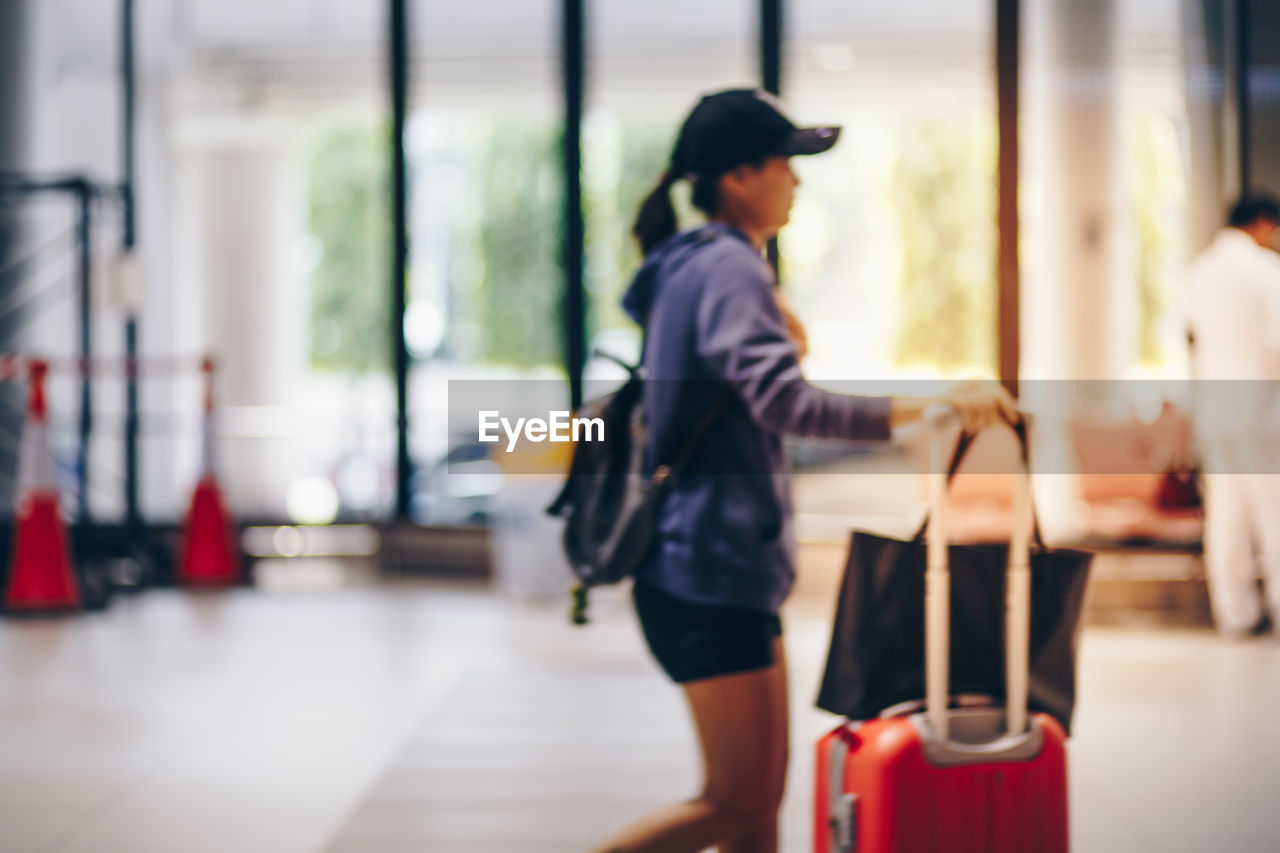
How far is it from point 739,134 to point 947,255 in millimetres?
5719

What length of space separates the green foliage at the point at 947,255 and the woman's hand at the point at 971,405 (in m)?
5.62

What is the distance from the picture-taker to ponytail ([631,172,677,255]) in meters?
1.90

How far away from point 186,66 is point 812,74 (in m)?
5.32

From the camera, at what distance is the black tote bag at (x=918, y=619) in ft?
5.38

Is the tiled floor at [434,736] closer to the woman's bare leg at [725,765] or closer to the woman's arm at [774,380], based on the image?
the woman's bare leg at [725,765]

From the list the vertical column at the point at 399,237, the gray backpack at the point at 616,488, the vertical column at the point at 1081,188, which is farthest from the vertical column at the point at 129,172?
the gray backpack at the point at 616,488

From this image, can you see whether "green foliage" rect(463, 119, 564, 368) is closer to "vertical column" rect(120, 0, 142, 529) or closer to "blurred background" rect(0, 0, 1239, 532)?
"blurred background" rect(0, 0, 1239, 532)

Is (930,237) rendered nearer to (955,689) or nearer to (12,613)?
(12,613)

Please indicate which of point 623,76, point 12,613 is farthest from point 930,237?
point 12,613

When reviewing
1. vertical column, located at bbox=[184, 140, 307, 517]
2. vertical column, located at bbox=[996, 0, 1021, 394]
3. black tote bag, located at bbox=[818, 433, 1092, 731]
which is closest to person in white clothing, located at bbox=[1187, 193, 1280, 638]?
vertical column, located at bbox=[996, 0, 1021, 394]

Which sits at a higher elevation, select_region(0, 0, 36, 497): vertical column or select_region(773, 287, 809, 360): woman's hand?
select_region(0, 0, 36, 497): vertical column

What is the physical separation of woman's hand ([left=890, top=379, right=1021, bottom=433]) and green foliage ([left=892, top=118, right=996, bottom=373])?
221 inches

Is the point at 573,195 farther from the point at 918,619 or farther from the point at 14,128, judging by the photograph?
the point at 918,619

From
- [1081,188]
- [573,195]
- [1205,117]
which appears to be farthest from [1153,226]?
[573,195]
